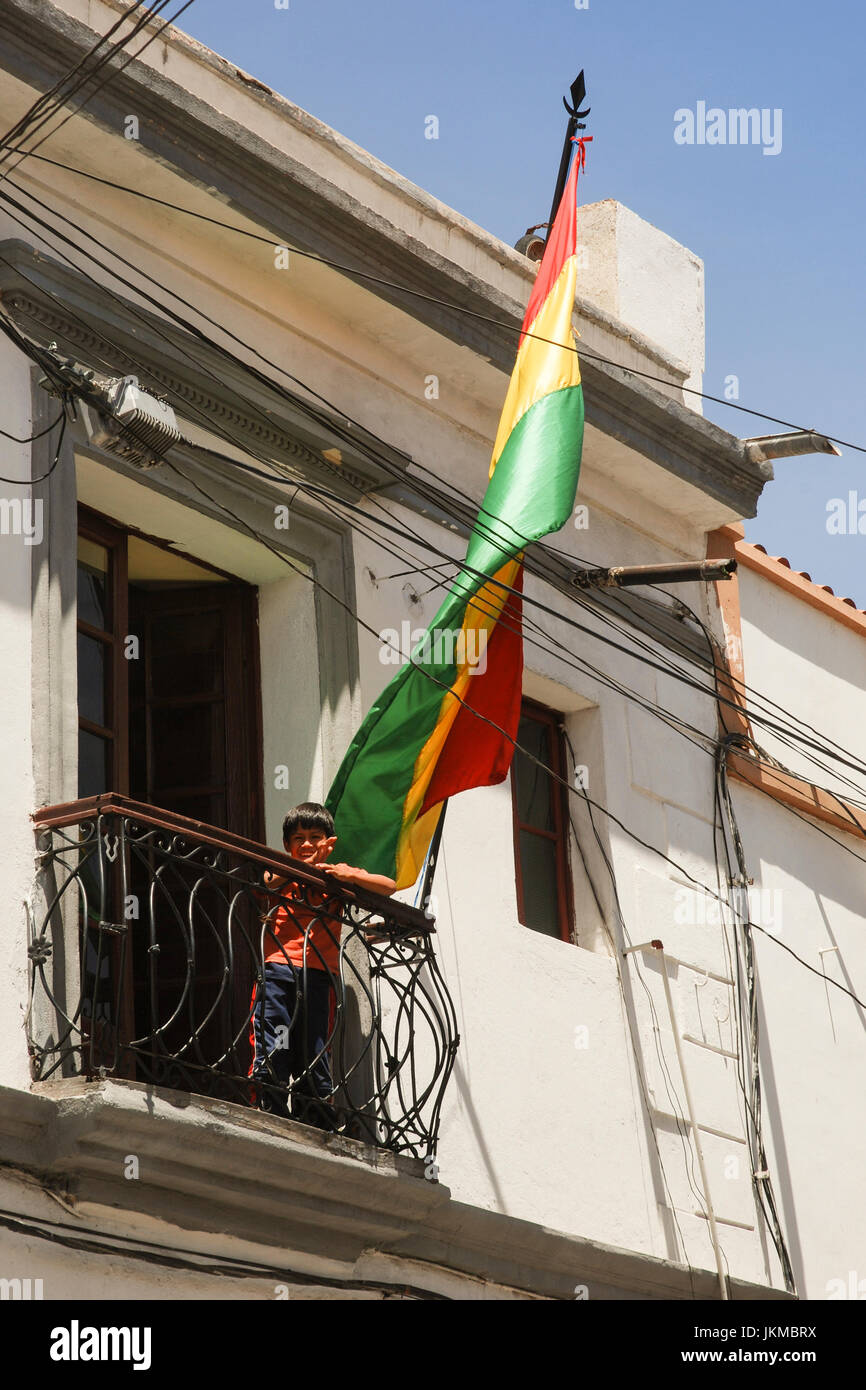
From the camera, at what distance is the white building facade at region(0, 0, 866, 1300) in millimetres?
7176

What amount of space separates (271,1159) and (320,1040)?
0.65 metres

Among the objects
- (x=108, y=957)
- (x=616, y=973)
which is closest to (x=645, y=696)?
(x=616, y=973)

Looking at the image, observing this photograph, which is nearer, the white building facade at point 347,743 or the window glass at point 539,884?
the white building facade at point 347,743

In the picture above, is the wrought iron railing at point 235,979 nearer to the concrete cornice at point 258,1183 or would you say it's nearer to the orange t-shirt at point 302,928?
the orange t-shirt at point 302,928

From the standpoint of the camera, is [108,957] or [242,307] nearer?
[108,957]

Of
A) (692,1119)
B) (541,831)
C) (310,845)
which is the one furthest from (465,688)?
(692,1119)

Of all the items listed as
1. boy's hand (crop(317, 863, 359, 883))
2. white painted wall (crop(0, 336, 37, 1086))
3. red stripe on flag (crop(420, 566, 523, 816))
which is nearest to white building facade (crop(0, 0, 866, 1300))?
white painted wall (crop(0, 336, 37, 1086))

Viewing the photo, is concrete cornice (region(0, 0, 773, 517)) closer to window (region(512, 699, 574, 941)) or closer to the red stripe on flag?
window (region(512, 699, 574, 941))

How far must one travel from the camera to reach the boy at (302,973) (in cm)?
746

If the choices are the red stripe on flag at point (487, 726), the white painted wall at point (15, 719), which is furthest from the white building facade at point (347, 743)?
the red stripe on flag at point (487, 726)

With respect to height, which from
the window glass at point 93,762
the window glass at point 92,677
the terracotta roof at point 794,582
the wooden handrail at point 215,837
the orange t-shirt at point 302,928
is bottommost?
the orange t-shirt at point 302,928
